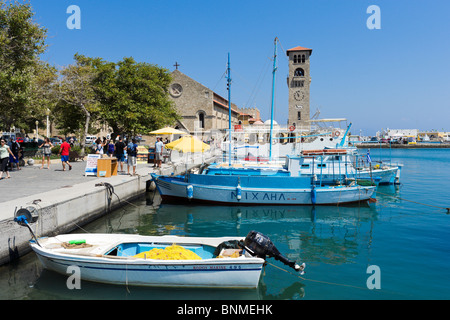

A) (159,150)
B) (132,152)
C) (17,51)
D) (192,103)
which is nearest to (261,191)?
(132,152)

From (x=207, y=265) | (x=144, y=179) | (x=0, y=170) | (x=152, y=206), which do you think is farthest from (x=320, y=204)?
(x=0, y=170)

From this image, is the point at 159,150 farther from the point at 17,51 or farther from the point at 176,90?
the point at 176,90

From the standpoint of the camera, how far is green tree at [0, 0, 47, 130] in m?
17.6

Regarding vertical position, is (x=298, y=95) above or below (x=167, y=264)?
above

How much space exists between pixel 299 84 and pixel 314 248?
2492 inches

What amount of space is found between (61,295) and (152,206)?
10103mm

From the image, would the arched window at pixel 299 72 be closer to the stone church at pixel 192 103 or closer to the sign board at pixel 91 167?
the stone church at pixel 192 103

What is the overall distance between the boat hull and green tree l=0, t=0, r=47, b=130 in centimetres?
1006

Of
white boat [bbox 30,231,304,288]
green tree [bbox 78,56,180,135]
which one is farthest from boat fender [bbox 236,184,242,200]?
green tree [bbox 78,56,180,135]

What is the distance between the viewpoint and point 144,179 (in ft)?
63.8

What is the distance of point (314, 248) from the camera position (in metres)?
10.9

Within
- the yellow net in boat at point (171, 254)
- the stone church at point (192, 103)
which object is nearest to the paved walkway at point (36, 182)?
the yellow net in boat at point (171, 254)
